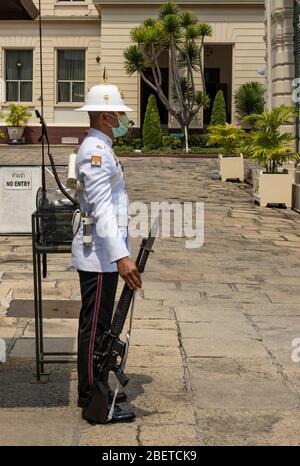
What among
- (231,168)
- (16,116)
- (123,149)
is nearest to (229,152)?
(231,168)

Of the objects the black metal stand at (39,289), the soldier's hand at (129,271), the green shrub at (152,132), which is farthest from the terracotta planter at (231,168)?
the soldier's hand at (129,271)

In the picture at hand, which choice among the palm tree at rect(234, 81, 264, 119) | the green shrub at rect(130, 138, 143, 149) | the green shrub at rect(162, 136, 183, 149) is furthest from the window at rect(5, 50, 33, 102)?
the palm tree at rect(234, 81, 264, 119)

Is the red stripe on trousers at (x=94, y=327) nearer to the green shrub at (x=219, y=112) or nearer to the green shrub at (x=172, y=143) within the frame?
the green shrub at (x=172, y=143)

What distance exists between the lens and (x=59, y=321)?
702 cm

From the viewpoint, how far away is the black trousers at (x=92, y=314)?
461cm

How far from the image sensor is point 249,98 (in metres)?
33.4

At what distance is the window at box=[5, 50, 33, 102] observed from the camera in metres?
36.6

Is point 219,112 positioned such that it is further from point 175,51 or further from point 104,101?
point 104,101

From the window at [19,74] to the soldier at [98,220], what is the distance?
108 ft

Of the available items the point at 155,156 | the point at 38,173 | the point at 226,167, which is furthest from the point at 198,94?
the point at 38,173

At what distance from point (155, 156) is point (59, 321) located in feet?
73.8

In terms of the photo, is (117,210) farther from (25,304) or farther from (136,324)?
(25,304)

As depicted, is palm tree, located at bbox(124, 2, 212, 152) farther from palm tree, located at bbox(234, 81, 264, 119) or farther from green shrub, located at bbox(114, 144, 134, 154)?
green shrub, located at bbox(114, 144, 134, 154)

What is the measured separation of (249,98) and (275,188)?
18.0 meters
